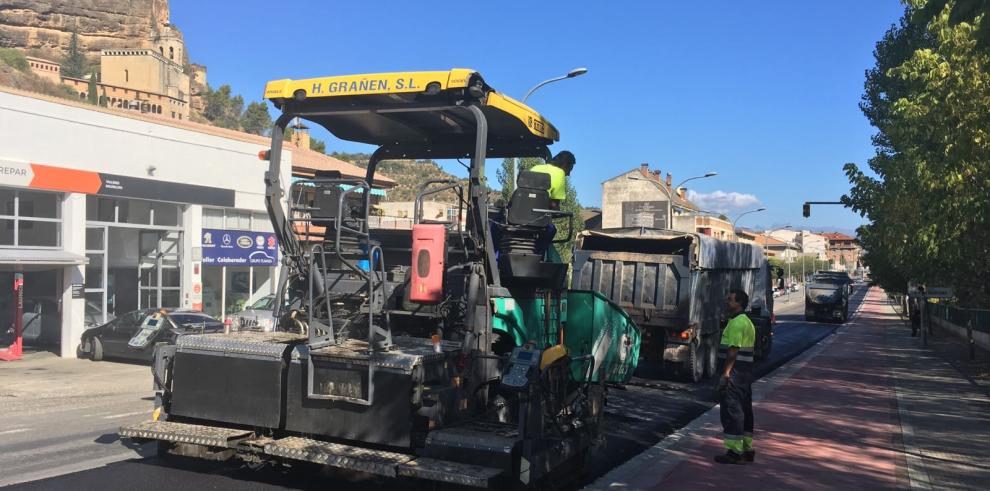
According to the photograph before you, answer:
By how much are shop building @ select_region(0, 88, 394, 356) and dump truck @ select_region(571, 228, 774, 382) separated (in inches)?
331

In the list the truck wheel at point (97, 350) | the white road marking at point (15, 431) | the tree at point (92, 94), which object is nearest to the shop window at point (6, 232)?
the truck wheel at point (97, 350)

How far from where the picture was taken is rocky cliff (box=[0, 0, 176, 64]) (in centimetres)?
14612

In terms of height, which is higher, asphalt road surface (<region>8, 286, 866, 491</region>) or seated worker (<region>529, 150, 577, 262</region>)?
seated worker (<region>529, 150, 577, 262</region>)

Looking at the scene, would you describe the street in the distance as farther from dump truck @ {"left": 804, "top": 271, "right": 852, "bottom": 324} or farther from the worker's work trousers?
dump truck @ {"left": 804, "top": 271, "right": 852, "bottom": 324}

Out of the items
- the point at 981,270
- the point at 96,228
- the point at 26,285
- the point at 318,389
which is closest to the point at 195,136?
the point at 96,228

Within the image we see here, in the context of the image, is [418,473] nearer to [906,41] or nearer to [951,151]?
[951,151]

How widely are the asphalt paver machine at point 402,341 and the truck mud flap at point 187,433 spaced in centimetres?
2

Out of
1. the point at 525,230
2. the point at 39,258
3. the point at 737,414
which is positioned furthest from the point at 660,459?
the point at 39,258

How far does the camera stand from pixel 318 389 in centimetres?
539

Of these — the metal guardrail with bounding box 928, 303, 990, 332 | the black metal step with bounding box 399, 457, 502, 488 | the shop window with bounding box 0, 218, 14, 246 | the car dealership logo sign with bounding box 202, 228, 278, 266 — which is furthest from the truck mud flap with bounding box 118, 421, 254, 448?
the metal guardrail with bounding box 928, 303, 990, 332

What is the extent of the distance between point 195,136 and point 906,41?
2168 centimetres

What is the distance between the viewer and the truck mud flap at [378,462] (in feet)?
15.6

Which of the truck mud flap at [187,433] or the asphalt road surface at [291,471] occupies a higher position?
the truck mud flap at [187,433]

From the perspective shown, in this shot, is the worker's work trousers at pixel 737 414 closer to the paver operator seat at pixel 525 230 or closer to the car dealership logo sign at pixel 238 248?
the paver operator seat at pixel 525 230
